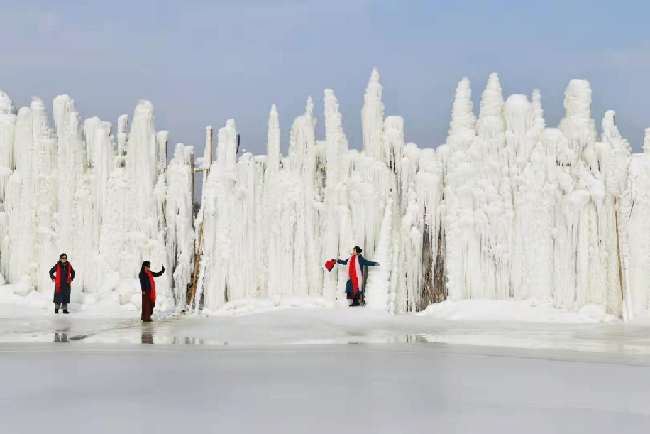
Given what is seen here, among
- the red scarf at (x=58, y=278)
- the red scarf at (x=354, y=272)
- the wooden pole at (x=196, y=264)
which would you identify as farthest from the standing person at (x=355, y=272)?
the red scarf at (x=58, y=278)

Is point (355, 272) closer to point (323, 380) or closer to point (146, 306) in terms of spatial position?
point (146, 306)

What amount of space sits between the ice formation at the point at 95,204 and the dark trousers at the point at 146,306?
179 cm

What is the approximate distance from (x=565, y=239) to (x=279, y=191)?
5.69m

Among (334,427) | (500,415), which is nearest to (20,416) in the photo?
(334,427)

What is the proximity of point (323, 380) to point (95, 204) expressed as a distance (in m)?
12.0

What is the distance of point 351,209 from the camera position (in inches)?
719

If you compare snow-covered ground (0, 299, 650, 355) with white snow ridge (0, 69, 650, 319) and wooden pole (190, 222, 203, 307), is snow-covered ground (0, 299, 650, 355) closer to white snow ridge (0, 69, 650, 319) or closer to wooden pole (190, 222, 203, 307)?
white snow ridge (0, 69, 650, 319)

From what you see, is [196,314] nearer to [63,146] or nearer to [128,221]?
[128,221]

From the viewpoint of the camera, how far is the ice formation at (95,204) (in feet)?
62.2

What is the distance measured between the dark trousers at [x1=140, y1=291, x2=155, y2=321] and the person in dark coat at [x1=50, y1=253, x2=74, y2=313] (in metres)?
1.86

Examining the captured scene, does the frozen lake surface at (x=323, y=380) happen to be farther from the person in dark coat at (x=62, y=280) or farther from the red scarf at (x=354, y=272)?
the person in dark coat at (x=62, y=280)

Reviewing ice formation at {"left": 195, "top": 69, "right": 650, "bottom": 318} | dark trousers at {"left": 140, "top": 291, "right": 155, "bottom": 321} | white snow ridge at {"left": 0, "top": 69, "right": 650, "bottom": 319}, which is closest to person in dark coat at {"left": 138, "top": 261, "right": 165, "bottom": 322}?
dark trousers at {"left": 140, "top": 291, "right": 155, "bottom": 321}

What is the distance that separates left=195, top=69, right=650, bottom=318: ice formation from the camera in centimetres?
1703

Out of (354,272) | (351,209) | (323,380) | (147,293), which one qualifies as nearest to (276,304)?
(354,272)
